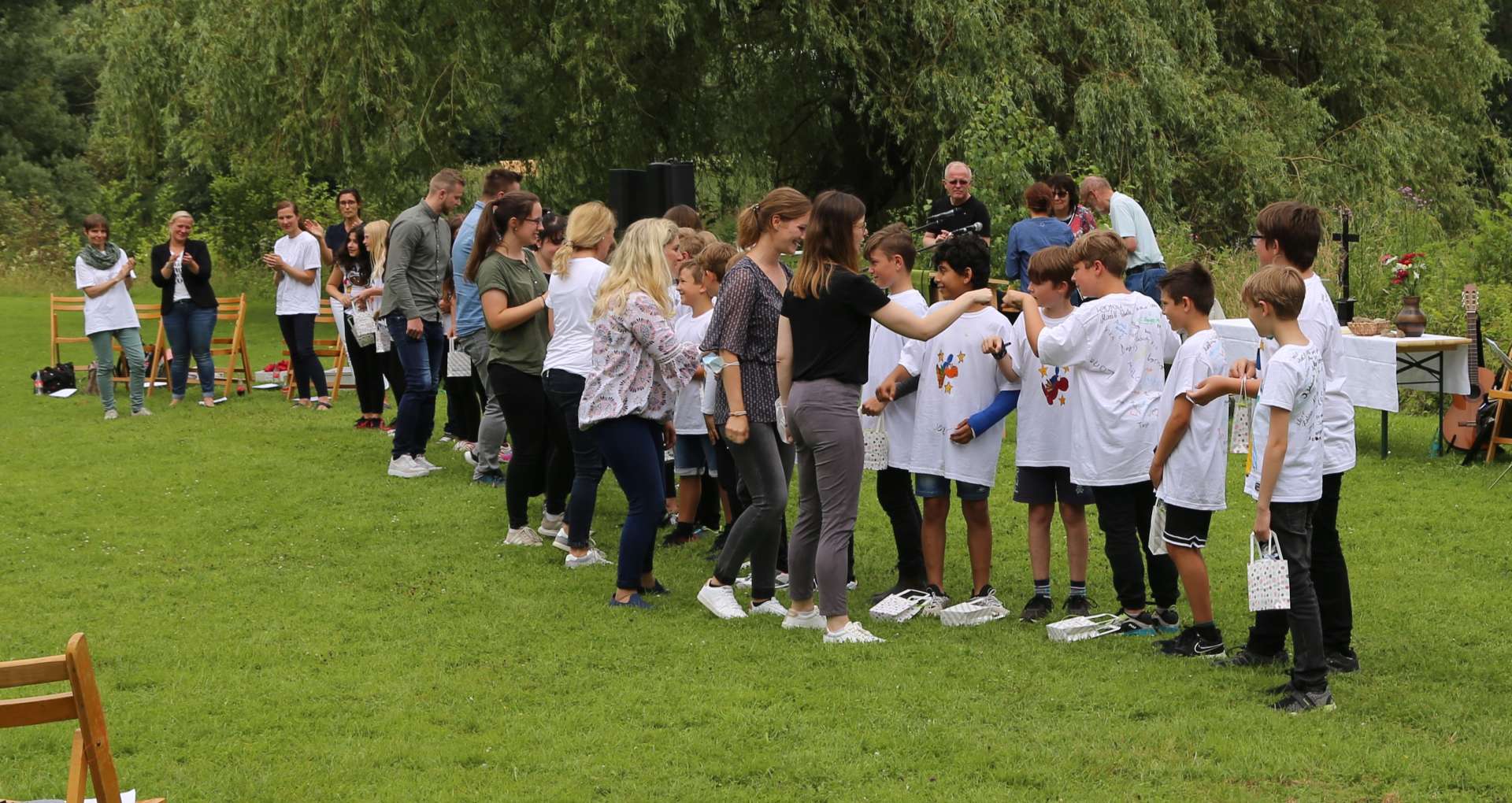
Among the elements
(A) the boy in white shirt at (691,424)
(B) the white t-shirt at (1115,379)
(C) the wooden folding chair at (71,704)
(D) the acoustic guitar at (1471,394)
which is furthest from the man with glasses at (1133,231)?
(C) the wooden folding chair at (71,704)

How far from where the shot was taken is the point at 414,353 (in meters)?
10.5

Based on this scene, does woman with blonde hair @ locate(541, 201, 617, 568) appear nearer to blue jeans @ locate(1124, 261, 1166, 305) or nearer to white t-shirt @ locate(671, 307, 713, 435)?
white t-shirt @ locate(671, 307, 713, 435)

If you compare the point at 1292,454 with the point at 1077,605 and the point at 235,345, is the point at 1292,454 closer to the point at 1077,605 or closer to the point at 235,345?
the point at 1077,605

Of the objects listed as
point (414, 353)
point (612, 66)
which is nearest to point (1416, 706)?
point (414, 353)

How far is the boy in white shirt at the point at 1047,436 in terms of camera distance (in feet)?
21.5

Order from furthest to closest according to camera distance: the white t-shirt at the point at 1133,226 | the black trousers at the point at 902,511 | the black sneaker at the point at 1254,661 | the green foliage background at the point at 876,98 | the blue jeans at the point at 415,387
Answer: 1. the green foliage background at the point at 876,98
2. the white t-shirt at the point at 1133,226
3. the blue jeans at the point at 415,387
4. the black trousers at the point at 902,511
5. the black sneaker at the point at 1254,661

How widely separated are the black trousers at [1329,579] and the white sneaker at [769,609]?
2.20 m

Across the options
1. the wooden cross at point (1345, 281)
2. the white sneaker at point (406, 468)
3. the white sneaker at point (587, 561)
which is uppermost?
the wooden cross at point (1345, 281)

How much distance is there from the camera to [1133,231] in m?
11.8

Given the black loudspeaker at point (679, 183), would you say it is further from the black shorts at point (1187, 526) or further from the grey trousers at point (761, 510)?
the black shorts at point (1187, 526)

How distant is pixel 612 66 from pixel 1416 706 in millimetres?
14116

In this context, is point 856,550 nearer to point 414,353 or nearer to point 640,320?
point 640,320

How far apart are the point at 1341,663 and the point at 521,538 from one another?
4557 millimetres

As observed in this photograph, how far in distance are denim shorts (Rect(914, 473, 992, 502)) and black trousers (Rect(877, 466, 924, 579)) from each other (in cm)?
20
